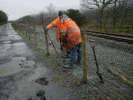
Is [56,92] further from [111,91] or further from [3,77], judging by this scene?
[3,77]

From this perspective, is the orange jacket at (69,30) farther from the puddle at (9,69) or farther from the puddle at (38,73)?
the puddle at (9,69)

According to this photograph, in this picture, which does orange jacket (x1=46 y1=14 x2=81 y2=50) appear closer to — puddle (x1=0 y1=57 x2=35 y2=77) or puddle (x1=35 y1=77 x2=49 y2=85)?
puddle (x1=35 y1=77 x2=49 y2=85)

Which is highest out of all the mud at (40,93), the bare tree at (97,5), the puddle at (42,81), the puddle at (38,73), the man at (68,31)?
the bare tree at (97,5)

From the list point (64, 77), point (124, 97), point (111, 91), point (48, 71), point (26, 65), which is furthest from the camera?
point (26, 65)

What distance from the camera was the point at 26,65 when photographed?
4367mm

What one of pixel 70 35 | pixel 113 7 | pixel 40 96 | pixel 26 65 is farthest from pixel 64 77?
pixel 113 7

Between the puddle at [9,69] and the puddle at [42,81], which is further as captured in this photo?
the puddle at [9,69]

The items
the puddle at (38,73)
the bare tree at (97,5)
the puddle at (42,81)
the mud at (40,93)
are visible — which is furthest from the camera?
the bare tree at (97,5)

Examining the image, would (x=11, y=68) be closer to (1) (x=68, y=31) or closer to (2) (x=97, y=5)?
(1) (x=68, y=31)

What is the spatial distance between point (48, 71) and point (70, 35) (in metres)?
1.64

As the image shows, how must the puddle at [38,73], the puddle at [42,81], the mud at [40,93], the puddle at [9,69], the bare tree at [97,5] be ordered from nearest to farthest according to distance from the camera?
the mud at [40,93], the puddle at [42,81], the puddle at [38,73], the puddle at [9,69], the bare tree at [97,5]

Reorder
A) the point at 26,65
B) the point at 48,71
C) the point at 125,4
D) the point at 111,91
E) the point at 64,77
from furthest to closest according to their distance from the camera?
the point at 125,4
the point at 26,65
the point at 48,71
the point at 64,77
the point at 111,91

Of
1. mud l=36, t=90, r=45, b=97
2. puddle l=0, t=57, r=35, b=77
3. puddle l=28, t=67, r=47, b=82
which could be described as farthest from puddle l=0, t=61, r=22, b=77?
mud l=36, t=90, r=45, b=97

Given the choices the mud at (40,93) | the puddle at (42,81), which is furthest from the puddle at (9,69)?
the mud at (40,93)
